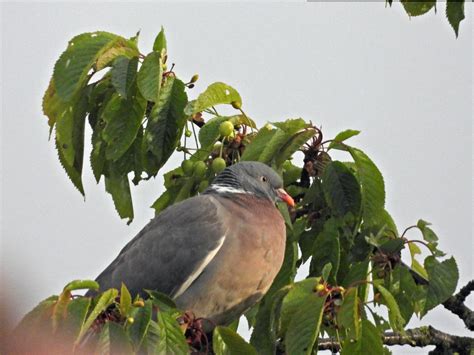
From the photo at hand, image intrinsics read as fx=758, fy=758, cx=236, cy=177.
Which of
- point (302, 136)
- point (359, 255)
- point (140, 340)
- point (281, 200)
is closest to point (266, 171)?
point (281, 200)

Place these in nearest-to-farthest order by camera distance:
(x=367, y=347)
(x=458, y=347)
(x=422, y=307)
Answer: (x=367, y=347) < (x=422, y=307) < (x=458, y=347)

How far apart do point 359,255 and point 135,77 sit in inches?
52.6

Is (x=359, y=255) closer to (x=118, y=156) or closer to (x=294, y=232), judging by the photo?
(x=294, y=232)

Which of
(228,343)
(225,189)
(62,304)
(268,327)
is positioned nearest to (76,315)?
(62,304)

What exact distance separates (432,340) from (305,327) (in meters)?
1.39

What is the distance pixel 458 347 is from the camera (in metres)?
3.70

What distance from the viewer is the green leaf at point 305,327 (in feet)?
8.57

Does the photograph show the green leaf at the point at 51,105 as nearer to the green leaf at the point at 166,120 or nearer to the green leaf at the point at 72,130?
the green leaf at the point at 72,130

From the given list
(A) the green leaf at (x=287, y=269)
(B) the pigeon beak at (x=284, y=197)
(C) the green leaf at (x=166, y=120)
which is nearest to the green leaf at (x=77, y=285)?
(C) the green leaf at (x=166, y=120)

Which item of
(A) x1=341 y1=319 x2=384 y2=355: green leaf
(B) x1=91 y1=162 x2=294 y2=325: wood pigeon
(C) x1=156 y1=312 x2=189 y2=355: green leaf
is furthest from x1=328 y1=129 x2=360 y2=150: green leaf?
(C) x1=156 y1=312 x2=189 y2=355: green leaf

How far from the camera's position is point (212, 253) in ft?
12.5

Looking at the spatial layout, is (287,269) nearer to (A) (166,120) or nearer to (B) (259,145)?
(B) (259,145)

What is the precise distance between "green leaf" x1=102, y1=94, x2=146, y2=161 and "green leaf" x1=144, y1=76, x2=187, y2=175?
0.31ft

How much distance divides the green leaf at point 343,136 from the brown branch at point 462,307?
0.93 m
